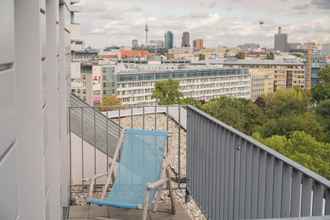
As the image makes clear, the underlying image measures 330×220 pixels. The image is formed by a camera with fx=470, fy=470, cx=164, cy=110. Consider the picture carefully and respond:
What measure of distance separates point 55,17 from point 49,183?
1.10 m

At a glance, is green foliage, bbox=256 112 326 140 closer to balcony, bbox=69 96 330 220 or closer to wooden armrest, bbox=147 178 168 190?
balcony, bbox=69 96 330 220

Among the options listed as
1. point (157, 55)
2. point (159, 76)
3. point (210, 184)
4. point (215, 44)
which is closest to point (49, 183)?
point (210, 184)

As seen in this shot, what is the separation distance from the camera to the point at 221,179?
11.4 feet

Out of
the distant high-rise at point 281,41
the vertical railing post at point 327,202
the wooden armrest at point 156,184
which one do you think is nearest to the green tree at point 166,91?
the distant high-rise at point 281,41

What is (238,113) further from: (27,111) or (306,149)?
(27,111)

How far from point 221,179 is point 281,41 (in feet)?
200

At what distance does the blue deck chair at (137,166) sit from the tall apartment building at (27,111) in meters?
0.74

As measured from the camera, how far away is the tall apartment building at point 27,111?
1.13 m

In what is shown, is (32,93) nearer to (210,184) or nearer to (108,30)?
(210,184)

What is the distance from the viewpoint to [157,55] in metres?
61.6

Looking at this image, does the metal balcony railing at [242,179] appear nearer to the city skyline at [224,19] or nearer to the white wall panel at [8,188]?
the white wall panel at [8,188]

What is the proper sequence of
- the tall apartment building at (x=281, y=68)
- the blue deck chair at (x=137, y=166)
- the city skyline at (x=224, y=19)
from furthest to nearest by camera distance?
the tall apartment building at (x=281, y=68) → the city skyline at (x=224, y=19) → the blue deck chair at (x=137, y=166)

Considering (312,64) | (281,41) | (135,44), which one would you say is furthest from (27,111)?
(281,41)

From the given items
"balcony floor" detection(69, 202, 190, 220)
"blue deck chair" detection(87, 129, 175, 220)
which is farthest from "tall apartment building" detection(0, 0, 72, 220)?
"balcony floor" detection(69, 202, 190, 220)
